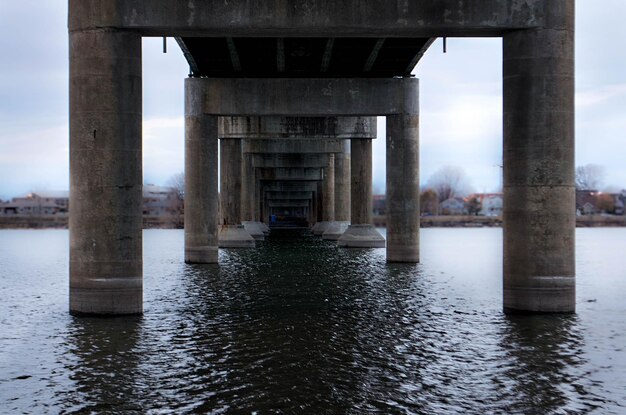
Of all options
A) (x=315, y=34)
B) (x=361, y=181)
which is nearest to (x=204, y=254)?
(x=361, y=181)

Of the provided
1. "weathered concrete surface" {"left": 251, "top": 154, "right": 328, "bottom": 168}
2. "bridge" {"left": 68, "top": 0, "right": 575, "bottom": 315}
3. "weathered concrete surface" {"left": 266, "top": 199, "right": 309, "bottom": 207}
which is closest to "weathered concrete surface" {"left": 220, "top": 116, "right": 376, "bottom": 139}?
"weathered concrete surface" {"left": 251, "top": 154, "right": 328, "bottom": 168}

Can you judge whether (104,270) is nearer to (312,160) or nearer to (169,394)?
(169,394)

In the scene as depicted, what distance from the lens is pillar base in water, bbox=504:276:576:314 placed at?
58.6ft

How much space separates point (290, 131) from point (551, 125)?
3215 cm

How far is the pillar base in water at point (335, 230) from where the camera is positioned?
205 ft

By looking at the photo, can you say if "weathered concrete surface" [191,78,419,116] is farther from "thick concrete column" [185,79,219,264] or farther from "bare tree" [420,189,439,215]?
"bare tree" [420,189,439,215]

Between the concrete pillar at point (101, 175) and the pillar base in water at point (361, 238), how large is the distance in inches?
1269

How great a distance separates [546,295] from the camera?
1786 centimetres

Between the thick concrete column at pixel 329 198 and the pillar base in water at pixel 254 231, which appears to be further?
the thick concrete column at pixel 329 198

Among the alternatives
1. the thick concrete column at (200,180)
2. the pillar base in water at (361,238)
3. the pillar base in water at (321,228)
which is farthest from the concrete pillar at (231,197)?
the pillar base in water at (321,228)

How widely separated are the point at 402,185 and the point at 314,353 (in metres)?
22.0

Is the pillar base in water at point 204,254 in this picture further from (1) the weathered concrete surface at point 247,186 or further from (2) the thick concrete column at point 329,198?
(2) the thick concrete column at point 329,198

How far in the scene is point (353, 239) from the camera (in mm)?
49281

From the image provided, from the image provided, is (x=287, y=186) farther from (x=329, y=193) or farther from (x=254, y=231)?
(x=254, y=231)
